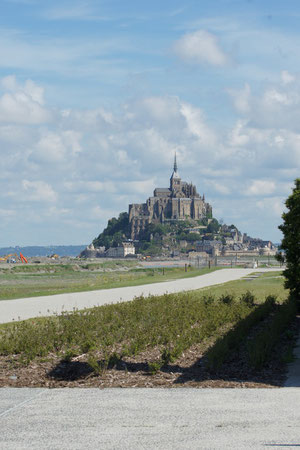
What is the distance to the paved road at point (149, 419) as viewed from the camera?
659 centimetres

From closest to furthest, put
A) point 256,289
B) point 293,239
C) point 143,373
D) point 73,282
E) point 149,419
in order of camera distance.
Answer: point 149,419 < point 143,373 < point 293,239 < point 256,289 < point 73,282

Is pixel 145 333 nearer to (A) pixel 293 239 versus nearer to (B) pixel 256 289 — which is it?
(A) pixel 293 239

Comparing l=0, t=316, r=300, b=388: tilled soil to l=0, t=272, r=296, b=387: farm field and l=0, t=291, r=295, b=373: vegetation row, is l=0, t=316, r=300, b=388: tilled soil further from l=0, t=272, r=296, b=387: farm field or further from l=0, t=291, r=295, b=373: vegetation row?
l=0, t=291, r=295, b=373: vegetation row

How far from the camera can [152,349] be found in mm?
12523

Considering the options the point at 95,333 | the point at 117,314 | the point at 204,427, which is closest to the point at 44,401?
the point at 204,427

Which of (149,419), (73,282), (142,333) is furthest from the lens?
(73,282)

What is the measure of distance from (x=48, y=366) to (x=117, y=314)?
6236 mm

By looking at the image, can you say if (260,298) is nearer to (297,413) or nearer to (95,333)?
(95,333)

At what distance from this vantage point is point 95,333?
1397cm

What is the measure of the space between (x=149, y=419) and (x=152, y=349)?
16.5ft

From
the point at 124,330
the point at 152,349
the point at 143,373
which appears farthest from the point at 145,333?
the point at 143,373

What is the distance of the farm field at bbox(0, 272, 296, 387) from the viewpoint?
397 inches

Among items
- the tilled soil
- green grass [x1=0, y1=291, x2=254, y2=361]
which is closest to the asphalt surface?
the tilled soil

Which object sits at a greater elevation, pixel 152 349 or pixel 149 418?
pixel 152 349
